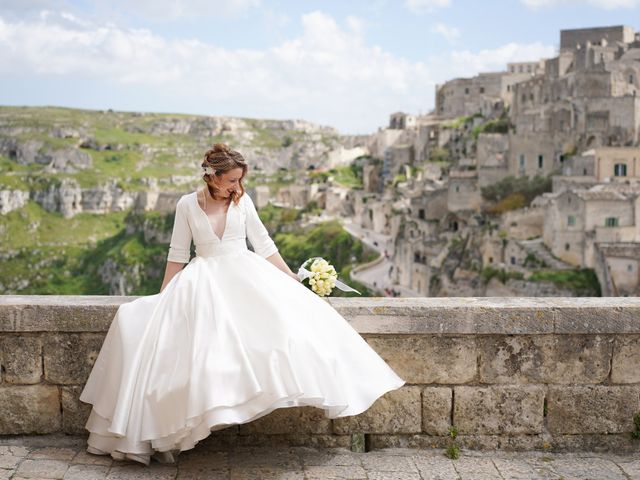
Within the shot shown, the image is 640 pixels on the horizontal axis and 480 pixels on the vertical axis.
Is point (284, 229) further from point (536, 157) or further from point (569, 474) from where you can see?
point (569, 474)

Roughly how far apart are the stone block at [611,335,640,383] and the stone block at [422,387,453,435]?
1.19m

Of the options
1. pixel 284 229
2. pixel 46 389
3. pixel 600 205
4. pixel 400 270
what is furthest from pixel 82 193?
pixel 46 389

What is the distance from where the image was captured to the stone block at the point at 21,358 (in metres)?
5.74

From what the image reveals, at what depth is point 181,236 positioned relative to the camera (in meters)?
5.54

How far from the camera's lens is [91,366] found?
18.8 feet

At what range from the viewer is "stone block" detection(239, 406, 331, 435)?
5648 millimetres

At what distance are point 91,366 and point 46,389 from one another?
36 centimetres

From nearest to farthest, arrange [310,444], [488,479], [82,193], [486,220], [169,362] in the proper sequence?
[169,362]
[488,479]
[310,444]
[486,220]
[82,193]

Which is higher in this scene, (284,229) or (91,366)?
(91,366)

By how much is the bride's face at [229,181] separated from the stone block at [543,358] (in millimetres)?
2034

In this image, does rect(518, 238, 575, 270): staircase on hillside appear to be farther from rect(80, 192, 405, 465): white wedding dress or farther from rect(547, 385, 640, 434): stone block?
rect(80, 192, 405, 465): white wedding dress

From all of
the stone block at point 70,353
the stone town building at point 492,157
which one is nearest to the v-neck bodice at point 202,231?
the stone block at point 70,353

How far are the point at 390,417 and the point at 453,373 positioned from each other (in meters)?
0.54

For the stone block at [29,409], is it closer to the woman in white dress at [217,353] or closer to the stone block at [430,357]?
the woman in white dress at [217,353]
